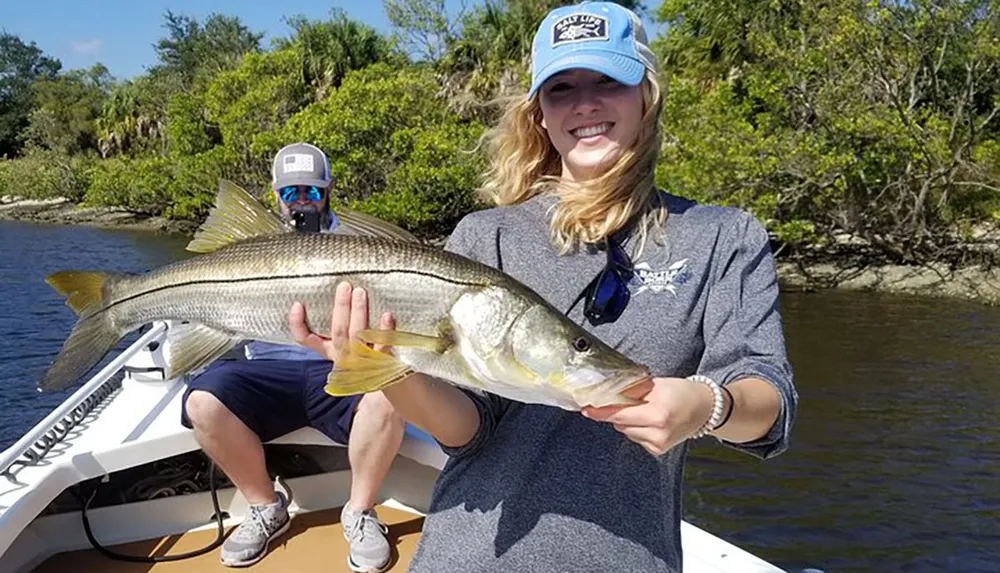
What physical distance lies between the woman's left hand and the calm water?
723 cm

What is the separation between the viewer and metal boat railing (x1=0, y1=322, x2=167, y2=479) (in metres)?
3.95

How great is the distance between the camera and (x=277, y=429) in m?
4.29

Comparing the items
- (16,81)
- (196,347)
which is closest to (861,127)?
(196,347)

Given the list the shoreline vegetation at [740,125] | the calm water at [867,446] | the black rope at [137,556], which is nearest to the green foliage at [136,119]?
the shoreline vegetation at [740,125]

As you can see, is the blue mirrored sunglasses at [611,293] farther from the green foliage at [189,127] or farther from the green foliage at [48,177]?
the green foliage at [48,177]

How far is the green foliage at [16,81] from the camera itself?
214 feet

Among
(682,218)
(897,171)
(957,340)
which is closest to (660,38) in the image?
(897,171)

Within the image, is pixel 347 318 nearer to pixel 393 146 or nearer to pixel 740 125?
pixel 740 125

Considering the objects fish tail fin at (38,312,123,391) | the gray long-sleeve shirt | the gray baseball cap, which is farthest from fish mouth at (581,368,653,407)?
the gray baseball cap

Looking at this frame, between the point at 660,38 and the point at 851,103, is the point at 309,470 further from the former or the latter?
the point at 660,38

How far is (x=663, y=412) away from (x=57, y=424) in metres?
4.01

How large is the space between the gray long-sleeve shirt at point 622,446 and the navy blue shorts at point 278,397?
239 centimetres

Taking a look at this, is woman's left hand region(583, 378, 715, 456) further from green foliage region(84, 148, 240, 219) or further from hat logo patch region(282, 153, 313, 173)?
green foliage region(84, 148, 240, 219)

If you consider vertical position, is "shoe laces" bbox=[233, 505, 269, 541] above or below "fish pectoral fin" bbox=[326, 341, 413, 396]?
below
